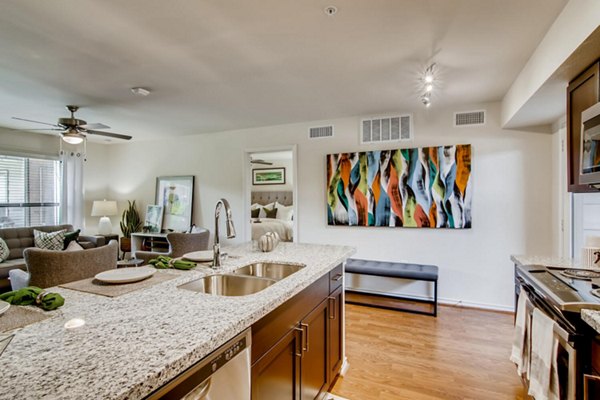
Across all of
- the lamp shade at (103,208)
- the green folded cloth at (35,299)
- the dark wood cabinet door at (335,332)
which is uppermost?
the lamp shade at (103,208)

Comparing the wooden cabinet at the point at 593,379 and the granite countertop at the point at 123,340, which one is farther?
the wooden cabinet at the point at 593,379

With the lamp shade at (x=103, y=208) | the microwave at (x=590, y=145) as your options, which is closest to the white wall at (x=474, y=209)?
the microwave at (x=590, y=145)

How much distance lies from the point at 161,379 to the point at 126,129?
5.19 metres

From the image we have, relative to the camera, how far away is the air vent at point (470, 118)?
11.8 ft

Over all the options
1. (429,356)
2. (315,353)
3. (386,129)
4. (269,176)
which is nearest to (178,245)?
(315,353)

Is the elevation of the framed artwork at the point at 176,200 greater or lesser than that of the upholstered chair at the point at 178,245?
greater

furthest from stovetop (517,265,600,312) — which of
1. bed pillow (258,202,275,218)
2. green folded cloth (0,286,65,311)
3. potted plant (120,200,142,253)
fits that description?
potted plant (120,200,142,253)

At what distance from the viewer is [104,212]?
18.8 ft

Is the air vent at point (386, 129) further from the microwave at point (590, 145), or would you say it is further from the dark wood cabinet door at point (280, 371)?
the dark wood cabinet door at point (280, 371)

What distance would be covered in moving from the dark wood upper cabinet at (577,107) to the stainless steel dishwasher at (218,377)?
2113 millimetres

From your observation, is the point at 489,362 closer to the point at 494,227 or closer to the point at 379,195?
the point at 494,227

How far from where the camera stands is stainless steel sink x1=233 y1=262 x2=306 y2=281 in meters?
1.95

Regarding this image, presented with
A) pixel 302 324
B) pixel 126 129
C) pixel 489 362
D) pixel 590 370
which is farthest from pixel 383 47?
pixel 126 129

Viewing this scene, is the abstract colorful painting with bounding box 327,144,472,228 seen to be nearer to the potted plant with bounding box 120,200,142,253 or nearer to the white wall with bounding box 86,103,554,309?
the white wall with bounding box 86,103,554,309
